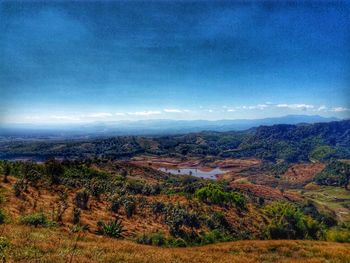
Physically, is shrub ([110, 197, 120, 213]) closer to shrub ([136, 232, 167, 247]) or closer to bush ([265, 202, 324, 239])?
shrub ([136, 232, 167, 247])

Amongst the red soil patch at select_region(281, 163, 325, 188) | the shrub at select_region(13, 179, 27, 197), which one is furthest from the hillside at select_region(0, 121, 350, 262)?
the red soil patch at select_region(281, 163, 325, 188)

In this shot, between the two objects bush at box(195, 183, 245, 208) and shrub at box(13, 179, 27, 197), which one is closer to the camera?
shrub at box(13, 179, 27, 197)

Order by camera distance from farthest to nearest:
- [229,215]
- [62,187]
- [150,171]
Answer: [150,171] → [229,215] → [62,187]

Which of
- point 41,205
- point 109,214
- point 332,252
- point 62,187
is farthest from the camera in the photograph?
point 62,187

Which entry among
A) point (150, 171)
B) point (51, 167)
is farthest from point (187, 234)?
point (150, 171)

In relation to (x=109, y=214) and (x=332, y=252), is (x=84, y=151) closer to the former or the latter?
(x=109, y=214)

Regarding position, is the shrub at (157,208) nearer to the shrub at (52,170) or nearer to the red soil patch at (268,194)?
the shrub at (52,170)

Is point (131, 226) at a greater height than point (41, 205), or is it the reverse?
point (41, 205)

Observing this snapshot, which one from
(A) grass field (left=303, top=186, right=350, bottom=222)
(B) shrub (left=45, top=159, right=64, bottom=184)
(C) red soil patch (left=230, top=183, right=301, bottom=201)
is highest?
(B) shrub (left=45, top=159, right=64, bottom=184)
